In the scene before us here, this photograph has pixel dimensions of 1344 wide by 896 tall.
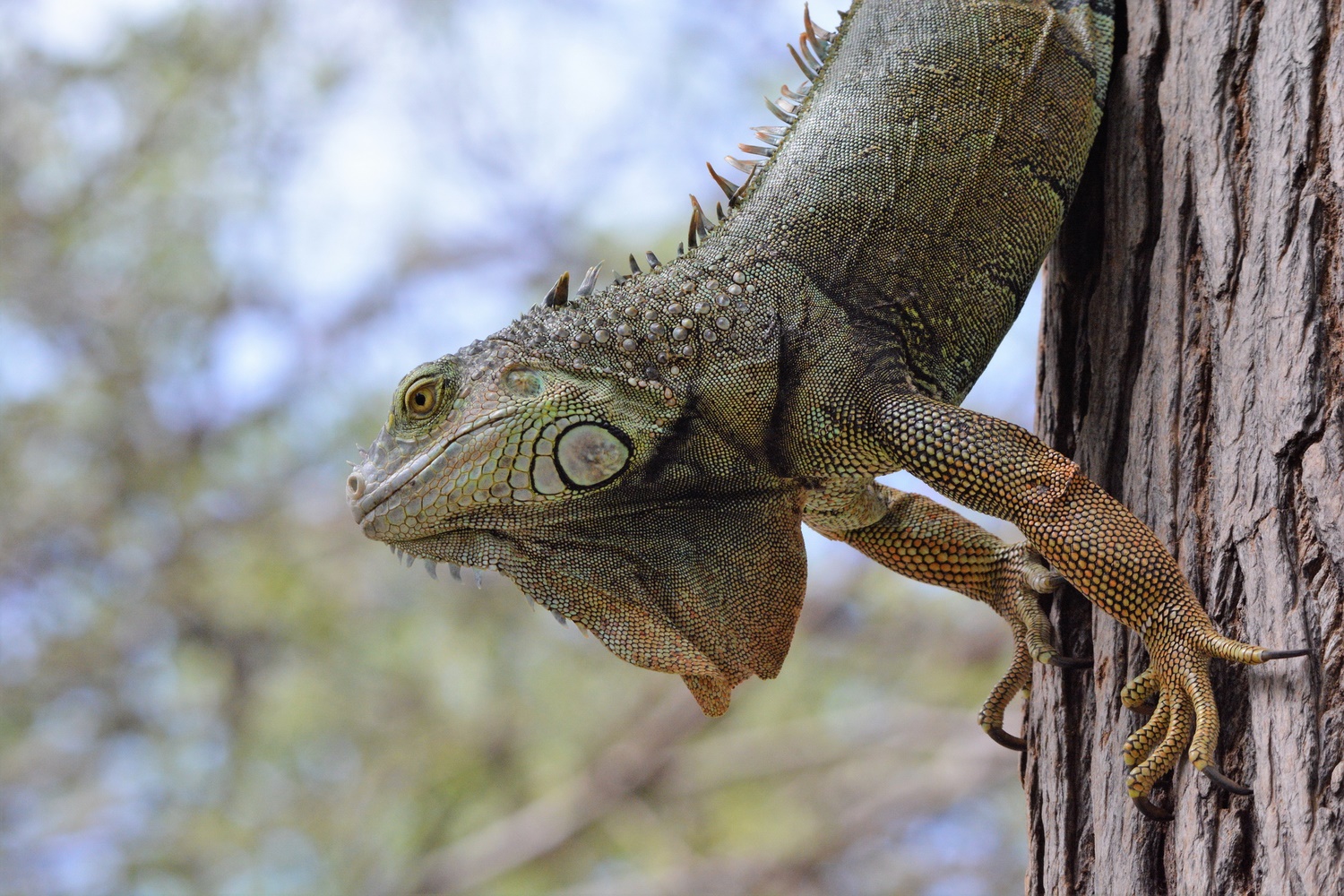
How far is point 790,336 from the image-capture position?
10.6 ft

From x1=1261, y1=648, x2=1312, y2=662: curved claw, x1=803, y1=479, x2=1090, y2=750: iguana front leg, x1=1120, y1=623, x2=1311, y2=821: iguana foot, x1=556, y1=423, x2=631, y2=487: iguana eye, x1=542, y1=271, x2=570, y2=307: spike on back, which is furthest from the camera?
x1=803, y1=479, x2=1090, y2=750: iguana front leg

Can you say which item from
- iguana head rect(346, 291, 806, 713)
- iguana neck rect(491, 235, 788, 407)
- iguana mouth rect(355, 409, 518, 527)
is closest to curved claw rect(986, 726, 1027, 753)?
iguana head rect(346, 291, 806, 713)

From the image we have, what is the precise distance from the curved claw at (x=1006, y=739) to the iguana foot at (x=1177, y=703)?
560 mm

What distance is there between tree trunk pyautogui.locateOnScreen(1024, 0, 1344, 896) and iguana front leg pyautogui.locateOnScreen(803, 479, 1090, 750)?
0.33 feet

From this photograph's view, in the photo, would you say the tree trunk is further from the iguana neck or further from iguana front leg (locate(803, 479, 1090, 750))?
the iguana neck

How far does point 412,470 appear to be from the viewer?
3117 millimetres

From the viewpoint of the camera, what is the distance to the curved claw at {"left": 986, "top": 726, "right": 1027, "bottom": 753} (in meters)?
3.36

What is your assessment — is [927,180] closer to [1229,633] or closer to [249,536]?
[1229,633]

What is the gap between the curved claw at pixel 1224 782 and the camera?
7.98 ft

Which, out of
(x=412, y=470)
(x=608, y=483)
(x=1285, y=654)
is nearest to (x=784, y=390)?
(x=608, y=483)

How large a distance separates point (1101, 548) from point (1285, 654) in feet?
1.64

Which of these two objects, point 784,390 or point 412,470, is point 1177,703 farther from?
point 412,470

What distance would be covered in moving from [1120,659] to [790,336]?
4.05 ft

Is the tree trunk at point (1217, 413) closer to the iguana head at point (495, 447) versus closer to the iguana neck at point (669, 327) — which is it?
the iguana neck at point (669, 327)
